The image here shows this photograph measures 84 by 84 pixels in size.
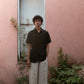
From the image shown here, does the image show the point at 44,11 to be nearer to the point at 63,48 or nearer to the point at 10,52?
the point at 63,48

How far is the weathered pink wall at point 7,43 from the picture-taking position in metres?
→ 5.06

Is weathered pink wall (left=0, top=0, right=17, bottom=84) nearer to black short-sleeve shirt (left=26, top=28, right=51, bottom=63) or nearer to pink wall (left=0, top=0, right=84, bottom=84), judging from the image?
pink wall (left=0, top=0, right=84, bottom=84)

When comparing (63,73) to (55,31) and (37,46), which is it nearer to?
(55,31)

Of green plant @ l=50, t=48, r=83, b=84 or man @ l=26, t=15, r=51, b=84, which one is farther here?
green plant @ l=50, t=48, r=83, b=84

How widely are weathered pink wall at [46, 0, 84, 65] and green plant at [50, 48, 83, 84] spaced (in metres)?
0.16

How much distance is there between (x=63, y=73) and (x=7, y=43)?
1.77 metres

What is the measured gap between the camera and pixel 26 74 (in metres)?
5.10

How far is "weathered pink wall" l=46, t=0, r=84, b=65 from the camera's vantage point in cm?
513

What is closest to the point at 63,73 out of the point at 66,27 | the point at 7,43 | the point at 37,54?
the point at 66,27

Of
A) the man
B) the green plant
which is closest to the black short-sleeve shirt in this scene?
the man

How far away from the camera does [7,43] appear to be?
5113 mm

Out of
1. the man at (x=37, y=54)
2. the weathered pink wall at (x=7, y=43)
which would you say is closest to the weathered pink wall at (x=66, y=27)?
the weathered pink wall at (x=7, y=43)

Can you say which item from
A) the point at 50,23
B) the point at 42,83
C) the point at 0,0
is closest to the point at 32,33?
the point at 42,83

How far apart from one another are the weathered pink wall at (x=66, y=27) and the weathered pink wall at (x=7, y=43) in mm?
1000
